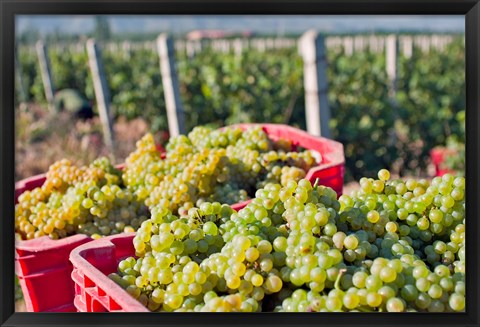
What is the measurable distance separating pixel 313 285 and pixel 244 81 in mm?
5509

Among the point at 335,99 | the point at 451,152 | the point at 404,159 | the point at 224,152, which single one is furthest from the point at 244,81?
the point at 224,152

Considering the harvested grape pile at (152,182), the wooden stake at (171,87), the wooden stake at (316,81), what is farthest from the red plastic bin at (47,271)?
the wooden stake at (171,87)

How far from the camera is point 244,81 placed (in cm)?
656

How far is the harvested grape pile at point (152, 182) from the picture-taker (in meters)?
2.06

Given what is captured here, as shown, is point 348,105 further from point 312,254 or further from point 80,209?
point 312,254

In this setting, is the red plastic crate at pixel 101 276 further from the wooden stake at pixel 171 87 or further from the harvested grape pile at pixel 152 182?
the wooden stake at pixel 171 87

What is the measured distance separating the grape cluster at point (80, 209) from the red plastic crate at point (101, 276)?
1.37 feet

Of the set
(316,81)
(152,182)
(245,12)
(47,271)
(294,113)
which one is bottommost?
(294,113)

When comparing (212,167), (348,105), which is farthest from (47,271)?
(348,105)

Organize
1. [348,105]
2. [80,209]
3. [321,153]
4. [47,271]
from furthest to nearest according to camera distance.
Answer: [348,105], [321,153], [80,209], [47,271]

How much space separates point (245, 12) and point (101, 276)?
0.65 meters

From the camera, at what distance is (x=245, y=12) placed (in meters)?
1.07

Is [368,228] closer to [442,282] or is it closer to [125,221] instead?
[442,282]

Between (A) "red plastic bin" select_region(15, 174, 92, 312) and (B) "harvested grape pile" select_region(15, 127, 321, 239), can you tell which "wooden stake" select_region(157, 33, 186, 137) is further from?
(A) "red plastic bin" select_region(15, 174, 92, 312)
